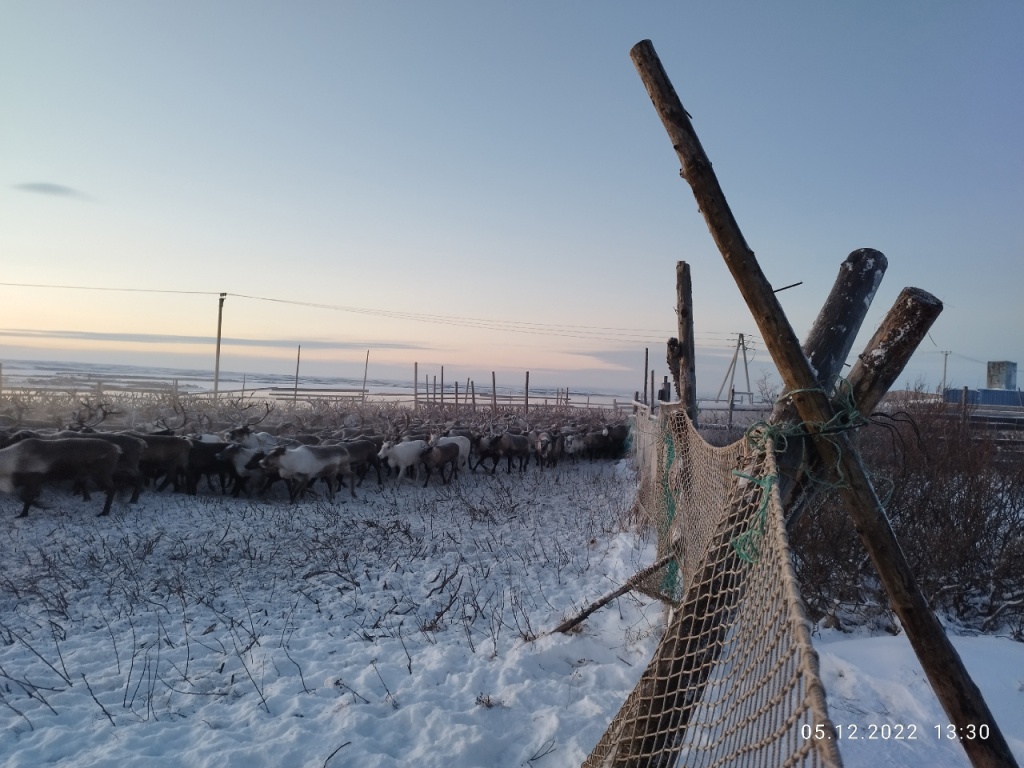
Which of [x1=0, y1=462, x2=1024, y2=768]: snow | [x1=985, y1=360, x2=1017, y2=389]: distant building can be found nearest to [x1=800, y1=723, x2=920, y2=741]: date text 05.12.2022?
[x1=0, y1=462, x2=1024, y2=768]: snow

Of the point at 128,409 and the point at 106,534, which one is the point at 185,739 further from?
the point at 128,409

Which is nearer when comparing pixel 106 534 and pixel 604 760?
pixel 604 760

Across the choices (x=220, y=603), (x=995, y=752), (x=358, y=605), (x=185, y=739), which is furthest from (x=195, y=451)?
(x=995, y=752)

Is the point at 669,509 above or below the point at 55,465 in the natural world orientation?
above

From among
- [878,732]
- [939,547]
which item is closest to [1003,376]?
[939,547]

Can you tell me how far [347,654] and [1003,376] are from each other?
41338 millimetres

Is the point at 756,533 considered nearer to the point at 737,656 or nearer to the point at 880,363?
the point at 737,656

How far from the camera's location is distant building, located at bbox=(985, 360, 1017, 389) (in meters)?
35.4

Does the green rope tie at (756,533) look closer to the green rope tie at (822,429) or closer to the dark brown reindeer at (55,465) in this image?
the green rope tie at (822,429)

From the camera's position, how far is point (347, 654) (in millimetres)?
5578

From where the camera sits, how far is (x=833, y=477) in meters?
2.87

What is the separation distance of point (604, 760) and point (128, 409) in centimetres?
2231

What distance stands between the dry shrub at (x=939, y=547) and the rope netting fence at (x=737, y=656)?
12.1 feet

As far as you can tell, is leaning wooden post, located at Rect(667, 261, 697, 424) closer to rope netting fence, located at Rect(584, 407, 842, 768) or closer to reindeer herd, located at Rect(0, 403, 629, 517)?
rope netting fence, located at Rect(584, 407, 842, 768)
